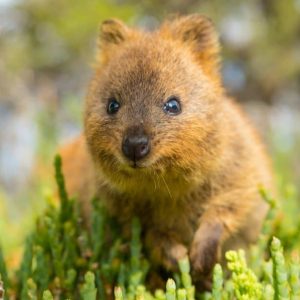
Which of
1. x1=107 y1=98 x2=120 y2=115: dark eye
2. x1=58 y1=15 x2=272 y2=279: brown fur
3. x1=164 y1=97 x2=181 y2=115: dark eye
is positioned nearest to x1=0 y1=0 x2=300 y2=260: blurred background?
x1=58 y1=15 x2=272 y2=279: brown fur

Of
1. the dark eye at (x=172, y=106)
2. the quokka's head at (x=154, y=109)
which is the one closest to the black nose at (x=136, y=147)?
the quokka's head at (x=154, y=109)

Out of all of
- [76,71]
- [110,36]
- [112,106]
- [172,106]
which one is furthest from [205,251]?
[76,71]

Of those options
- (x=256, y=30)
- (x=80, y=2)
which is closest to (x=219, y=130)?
(x=80, y=2)

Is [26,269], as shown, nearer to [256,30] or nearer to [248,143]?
[248,143]

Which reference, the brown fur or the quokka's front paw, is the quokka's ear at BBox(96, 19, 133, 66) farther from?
the quokka's front paw

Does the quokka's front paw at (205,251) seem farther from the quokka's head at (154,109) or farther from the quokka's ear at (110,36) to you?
the quokka's ear at (110,36)
